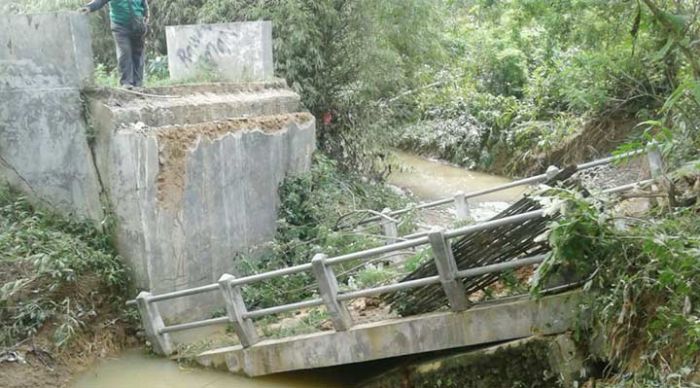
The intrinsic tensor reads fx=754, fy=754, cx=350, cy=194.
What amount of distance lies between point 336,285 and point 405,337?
0.77m

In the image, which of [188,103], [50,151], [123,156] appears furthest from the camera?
[188,103]

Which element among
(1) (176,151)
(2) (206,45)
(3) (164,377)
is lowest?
(3) (164,377)

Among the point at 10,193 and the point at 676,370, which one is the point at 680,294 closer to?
the point at 676,370

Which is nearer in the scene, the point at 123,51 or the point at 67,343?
the point at 67,343

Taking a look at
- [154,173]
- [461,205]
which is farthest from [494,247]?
[154,173]

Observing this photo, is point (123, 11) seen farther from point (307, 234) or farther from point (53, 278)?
→ point (307, 234)

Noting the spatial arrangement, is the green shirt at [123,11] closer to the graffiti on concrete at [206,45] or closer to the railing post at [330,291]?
the graffiti on concrete at [206,45]

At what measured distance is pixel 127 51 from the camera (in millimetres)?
9453

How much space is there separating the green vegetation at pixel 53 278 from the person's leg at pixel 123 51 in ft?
6.37

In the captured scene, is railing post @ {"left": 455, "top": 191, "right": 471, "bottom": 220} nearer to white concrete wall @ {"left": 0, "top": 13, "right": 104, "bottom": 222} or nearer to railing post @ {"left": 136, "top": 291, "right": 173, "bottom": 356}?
railing post @ {"left": 136, "top": 291, "right": 173, "bottom": 356}

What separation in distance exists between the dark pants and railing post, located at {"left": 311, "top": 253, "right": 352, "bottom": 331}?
422cm

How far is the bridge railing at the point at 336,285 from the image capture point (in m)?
5.87

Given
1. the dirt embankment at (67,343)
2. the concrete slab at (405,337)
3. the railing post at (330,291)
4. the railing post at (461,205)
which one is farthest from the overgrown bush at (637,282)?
the dirt embankment at (67,343)

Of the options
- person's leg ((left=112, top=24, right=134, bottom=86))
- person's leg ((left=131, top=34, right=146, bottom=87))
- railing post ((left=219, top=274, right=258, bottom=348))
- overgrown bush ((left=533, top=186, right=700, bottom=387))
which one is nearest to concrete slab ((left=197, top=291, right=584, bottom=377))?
railing post ((left=219, top=274, right=258, bottom=348))
